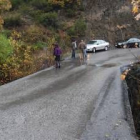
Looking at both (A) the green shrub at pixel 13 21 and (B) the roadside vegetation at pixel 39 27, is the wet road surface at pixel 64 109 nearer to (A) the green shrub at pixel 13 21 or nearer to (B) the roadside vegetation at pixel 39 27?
(B) the roadside vegetation at pixel 39 27

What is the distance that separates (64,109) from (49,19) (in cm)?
2864

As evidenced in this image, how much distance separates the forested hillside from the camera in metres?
34.2

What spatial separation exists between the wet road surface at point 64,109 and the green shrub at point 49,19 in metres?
20.9

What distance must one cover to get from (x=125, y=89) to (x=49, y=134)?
7.23m

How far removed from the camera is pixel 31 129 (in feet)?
32.9

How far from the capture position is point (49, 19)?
131 feet

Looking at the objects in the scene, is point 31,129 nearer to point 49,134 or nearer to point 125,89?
point 49,134

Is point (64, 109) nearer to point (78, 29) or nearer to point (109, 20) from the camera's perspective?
point (78, 29)

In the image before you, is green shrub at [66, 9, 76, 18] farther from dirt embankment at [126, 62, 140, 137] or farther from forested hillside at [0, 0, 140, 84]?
dirt embankment at [126, 62, 140, 137]

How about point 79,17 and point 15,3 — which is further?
point 79,17

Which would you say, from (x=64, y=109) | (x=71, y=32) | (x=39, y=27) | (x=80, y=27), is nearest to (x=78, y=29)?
(x=80, y=27)

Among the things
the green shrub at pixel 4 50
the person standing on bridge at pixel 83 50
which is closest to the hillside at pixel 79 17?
the person standing on bridge at pixel 83 50

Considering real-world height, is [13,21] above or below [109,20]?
below

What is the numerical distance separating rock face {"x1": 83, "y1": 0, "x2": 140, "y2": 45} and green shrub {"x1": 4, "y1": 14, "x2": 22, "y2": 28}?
33.1ft
